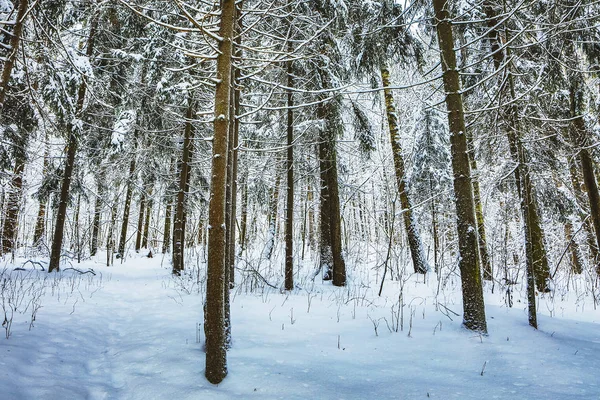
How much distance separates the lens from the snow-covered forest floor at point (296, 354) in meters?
2.79

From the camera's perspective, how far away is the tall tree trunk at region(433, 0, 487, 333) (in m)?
4.31

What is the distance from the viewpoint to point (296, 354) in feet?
12.0

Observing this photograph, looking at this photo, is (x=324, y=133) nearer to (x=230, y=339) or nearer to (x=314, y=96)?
(x=314, y=96)

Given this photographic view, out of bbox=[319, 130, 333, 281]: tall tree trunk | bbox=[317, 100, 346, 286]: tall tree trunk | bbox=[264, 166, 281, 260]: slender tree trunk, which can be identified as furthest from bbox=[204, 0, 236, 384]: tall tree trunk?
bbox=[264, 166, 281, 260]: slender tree trunk

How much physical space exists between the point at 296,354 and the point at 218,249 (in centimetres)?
168

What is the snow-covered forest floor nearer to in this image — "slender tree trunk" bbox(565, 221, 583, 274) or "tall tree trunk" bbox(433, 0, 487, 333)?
"tall tree trunk" bbox(433, 0, 487, 333)

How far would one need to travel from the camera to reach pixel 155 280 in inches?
355

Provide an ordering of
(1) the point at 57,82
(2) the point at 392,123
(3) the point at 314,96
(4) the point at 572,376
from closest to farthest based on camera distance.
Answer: (4) the point at 572,376 → (1) the point at 57,82 → (3) the point at 314,96 → (2) the point at 392,123

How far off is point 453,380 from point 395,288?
5375 mm

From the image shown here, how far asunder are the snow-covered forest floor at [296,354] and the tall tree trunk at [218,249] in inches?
8.9

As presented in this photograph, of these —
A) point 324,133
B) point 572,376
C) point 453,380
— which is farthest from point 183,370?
point 324,133

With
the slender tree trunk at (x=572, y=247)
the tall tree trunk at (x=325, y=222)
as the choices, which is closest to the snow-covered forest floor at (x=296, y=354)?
the tall tree trunk at (x=325, y=222)

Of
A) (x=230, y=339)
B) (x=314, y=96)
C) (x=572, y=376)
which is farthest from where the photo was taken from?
(x=314, y=96)


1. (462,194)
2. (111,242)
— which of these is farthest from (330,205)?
(111,242)
